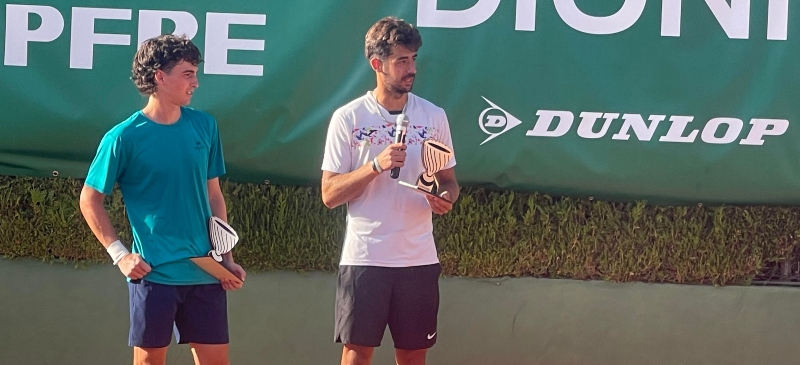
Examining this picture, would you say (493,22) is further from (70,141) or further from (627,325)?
(70,141)

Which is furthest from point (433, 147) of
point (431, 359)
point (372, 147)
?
point (431, 359)

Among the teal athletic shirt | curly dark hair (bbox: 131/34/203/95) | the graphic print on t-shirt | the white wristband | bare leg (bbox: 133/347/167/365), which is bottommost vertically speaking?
bare leg (bbox: 133/347/167/365)

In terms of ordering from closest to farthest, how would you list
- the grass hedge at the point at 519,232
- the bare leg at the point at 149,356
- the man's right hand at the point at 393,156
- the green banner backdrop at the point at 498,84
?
1. the man's right hand at the point at 393,156
2. the bare leg at the point at 149,356
3. the green banner backdrop at the point at 498,84
4. the grass hedge at the point at 519,232

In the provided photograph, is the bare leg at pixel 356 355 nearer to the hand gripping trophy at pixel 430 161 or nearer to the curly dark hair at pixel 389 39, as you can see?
the hand gripping trophy at pixel 430 161

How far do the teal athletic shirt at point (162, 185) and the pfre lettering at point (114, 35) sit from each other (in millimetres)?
1207

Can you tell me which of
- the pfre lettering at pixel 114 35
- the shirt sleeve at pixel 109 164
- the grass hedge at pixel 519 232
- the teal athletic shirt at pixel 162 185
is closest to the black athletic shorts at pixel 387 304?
the teal athletic shirt at pixel 162 185

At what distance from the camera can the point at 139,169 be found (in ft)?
11.9

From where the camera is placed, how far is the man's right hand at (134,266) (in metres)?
3.57

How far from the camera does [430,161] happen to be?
12.0ft

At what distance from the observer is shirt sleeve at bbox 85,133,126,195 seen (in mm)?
3590

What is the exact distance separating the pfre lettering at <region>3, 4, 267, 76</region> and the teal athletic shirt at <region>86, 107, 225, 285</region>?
1207 mm

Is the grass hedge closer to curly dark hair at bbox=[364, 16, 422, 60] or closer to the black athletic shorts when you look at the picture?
the black athletic shorts

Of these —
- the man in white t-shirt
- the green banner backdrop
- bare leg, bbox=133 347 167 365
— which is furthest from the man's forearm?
the green banner backdrop

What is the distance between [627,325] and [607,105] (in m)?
1.10
